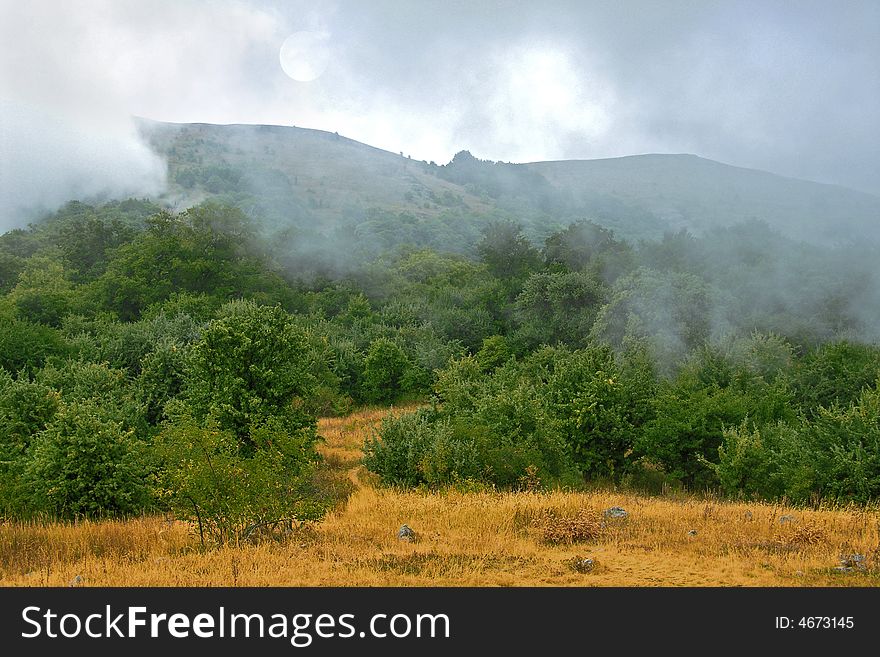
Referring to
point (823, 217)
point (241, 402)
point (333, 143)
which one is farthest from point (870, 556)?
point (333, 143)

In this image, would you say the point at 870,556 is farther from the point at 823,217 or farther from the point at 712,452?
the point at 823,217

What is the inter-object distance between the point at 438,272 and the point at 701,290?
38337 mm

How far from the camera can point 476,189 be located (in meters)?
163

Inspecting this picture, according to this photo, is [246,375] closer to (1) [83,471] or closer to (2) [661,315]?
(1) [83,471]

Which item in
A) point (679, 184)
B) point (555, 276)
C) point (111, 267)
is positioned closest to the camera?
point (555, 276)

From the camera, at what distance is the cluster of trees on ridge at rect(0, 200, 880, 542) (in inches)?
602

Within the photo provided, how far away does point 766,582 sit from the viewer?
895cm

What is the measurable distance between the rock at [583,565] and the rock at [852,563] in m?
3.81

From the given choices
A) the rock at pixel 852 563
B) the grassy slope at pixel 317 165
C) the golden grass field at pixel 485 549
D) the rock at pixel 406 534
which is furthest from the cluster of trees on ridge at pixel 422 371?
the grassy slope at pixel 317 165

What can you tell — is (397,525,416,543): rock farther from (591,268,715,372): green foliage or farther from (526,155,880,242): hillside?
(526,155,880,242): hillside

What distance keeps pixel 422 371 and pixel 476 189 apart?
129 meters

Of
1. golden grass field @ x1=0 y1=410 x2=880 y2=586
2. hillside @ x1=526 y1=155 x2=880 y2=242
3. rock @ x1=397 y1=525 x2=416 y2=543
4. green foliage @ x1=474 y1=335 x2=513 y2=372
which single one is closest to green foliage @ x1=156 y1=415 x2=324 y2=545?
golden grass field @ x1=0 y1=410 x2=880 y2=586

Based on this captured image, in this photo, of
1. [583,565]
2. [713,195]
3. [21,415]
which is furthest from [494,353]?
[713,195]

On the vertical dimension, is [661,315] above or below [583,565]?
above
